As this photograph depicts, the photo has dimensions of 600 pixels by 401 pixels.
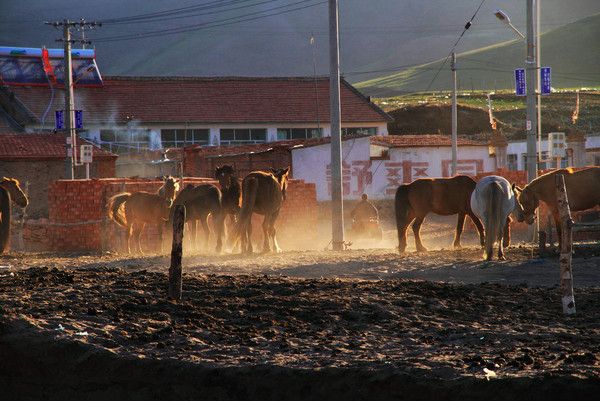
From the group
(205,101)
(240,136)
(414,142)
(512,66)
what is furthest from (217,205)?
(512,66)

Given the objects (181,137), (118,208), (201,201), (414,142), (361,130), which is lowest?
(118,208)

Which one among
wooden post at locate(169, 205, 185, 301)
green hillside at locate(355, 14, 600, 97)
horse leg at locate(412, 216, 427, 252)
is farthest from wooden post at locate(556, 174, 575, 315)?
green hillside at locate(355, 14, 600, 97)

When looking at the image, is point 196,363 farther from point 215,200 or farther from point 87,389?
point 215,200

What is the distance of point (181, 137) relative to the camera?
7212 centimetres

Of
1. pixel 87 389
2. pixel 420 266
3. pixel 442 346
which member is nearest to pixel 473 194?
pixel 420 266

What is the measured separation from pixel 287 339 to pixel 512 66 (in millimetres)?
175250

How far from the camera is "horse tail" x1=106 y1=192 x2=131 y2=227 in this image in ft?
89.8

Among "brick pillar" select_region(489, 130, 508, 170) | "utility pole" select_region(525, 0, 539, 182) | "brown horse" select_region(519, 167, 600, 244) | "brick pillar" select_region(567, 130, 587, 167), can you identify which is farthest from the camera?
"brick pillar" select_region(489, 130, 508, 170)

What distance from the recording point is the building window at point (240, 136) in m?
72.6

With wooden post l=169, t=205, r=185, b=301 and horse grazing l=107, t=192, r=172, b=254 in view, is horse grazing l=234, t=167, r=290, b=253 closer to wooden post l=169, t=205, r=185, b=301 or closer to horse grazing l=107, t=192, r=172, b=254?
horse grazing l=107, t=192, r=172, b=254

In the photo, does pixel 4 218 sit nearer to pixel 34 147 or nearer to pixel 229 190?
pixel 229 190

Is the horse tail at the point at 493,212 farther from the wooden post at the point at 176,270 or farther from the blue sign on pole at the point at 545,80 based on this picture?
the blue sign on pole at the point at 545,80

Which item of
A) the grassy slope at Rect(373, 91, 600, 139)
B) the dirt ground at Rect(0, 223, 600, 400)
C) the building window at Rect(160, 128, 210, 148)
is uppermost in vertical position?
the grassy slope at Rect(373, 91, 600, 139)

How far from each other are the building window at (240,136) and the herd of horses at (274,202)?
4403cm
